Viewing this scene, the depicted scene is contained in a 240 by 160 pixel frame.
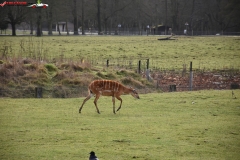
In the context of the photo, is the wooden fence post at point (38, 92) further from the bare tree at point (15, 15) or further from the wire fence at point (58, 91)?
the bare tree at point (15, 15)

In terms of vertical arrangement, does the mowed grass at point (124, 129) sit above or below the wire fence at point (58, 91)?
below

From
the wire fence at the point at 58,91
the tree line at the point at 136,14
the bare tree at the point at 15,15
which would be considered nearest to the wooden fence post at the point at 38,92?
the wire fence at the point at 58,91

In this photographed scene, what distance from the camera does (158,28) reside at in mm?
127750

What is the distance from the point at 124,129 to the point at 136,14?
118286mm

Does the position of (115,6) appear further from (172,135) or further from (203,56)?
(172,135)

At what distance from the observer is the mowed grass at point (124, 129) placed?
12992 mm

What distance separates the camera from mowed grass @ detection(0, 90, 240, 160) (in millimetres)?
12992

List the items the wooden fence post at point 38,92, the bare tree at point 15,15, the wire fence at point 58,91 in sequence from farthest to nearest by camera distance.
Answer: the bare tree at point 15,15
the wire fence at point 58,91
the wooden fence post at point 38,92

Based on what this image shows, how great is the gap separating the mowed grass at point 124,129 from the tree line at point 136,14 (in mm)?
74672

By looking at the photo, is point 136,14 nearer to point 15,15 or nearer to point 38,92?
point 15,15

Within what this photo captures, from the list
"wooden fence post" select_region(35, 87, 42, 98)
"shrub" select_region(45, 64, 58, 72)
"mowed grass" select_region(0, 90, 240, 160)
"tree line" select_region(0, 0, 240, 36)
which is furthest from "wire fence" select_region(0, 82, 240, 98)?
"tree line" select_region(0, 0, 240, 36)

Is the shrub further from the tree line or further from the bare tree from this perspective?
the tree line

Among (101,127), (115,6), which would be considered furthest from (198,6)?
(101,127)

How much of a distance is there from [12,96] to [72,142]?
11.0 meters
